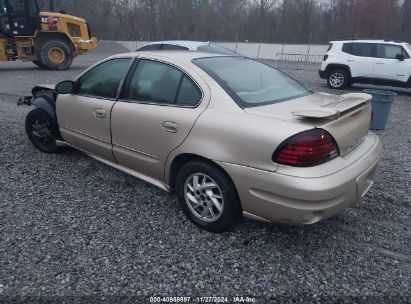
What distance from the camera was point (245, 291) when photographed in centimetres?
240

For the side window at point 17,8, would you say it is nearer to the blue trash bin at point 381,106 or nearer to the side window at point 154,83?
the side window at point 154,83

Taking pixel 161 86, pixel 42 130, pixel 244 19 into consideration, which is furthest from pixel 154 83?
pixel 244 19

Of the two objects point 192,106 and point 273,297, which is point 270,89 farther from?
point 273,297

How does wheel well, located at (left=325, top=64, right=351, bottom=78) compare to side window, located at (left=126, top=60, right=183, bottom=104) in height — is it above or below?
below

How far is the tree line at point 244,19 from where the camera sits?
117 feet

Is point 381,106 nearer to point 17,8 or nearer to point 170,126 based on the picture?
point 170,126

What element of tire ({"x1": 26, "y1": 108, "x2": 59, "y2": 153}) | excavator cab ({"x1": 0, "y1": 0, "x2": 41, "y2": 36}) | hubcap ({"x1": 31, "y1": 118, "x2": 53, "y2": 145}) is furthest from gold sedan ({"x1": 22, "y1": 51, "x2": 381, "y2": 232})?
excavator cab ({"x1": 0, "y1": 0, "x2": 41, "y2": 36})

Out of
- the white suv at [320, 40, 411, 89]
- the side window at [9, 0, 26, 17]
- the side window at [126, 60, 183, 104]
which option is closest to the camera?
the side window at [126, 60, 183, 104]

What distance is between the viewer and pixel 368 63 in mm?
11047

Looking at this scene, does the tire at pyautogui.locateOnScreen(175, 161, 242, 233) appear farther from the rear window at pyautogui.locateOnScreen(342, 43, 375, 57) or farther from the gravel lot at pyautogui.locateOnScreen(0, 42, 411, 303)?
the rear window at pyautogui.locateOnScreen(342, 43, 375, 57)

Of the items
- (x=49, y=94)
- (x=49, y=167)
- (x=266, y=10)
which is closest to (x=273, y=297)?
(x=49, y=167)

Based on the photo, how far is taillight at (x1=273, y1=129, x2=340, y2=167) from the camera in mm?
2354

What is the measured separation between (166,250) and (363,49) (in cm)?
1096

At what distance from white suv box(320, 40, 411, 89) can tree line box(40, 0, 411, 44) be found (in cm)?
2770
